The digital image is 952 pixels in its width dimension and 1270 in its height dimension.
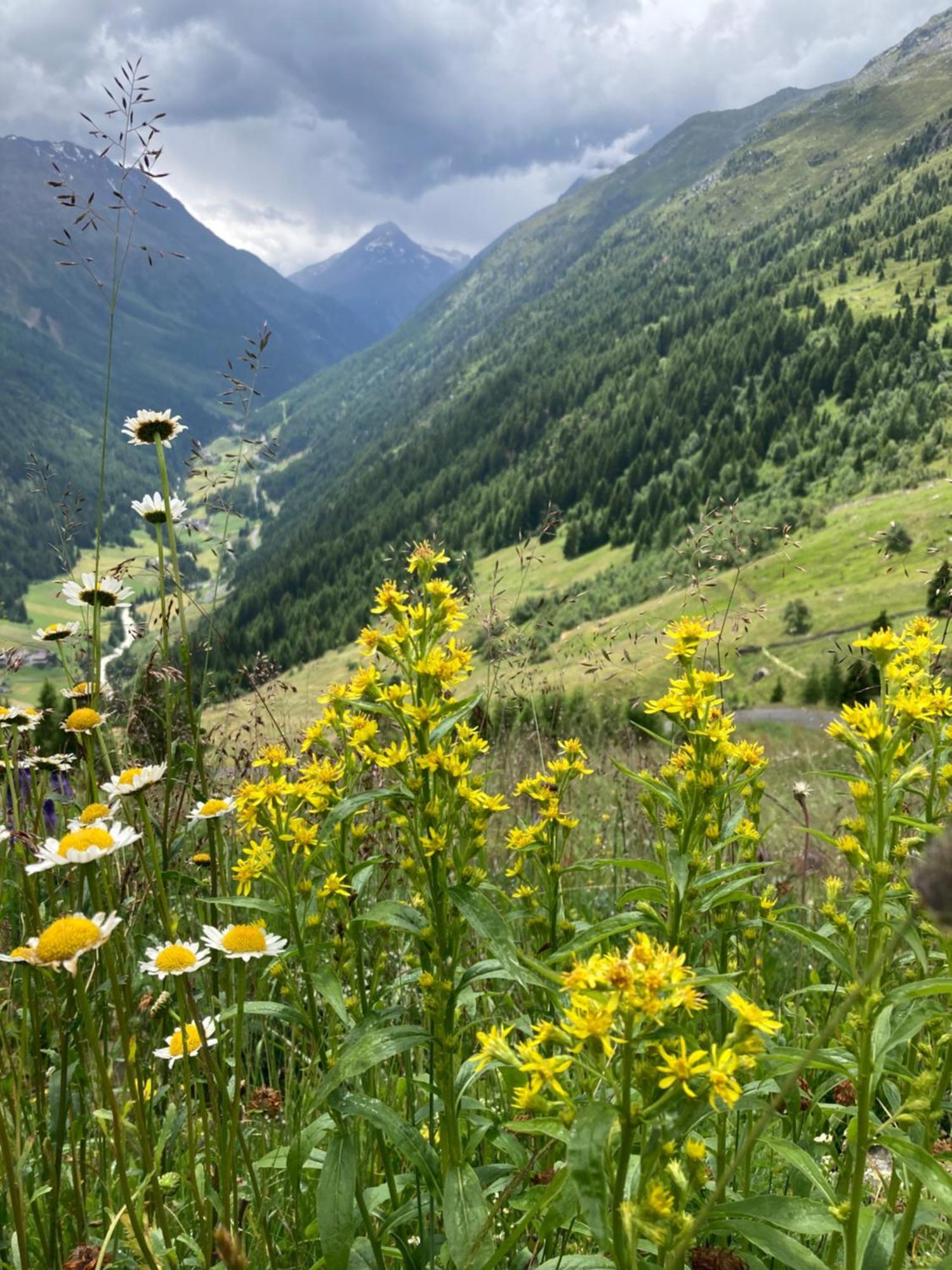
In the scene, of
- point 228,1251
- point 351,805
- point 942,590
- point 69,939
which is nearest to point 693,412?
point 942,590

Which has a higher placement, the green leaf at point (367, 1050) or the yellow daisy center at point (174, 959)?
the yellow daisy center at point (174, 959)

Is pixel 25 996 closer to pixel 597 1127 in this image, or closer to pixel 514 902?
pixel 514 902

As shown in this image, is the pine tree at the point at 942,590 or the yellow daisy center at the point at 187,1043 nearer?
the yellow daisy center at the point at 187,1043

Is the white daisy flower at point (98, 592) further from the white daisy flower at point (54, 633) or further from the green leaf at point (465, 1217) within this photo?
the green leaf at point (465, 1217)

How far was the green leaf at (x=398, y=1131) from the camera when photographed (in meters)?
1.68

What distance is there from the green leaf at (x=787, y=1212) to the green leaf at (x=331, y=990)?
861mm

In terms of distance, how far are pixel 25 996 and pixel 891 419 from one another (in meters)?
108

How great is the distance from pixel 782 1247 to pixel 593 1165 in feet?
1.91

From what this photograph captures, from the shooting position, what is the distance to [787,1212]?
1.44 metres

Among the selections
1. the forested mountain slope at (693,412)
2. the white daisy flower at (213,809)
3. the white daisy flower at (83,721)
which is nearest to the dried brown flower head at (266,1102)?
the white daisy flower at (213,809)

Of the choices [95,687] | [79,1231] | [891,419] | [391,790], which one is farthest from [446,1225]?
[891,419]

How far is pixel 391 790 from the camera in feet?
6.03

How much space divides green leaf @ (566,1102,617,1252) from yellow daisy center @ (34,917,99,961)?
875 millimetres

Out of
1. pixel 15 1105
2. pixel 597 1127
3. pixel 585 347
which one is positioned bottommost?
pixel 15 1105
